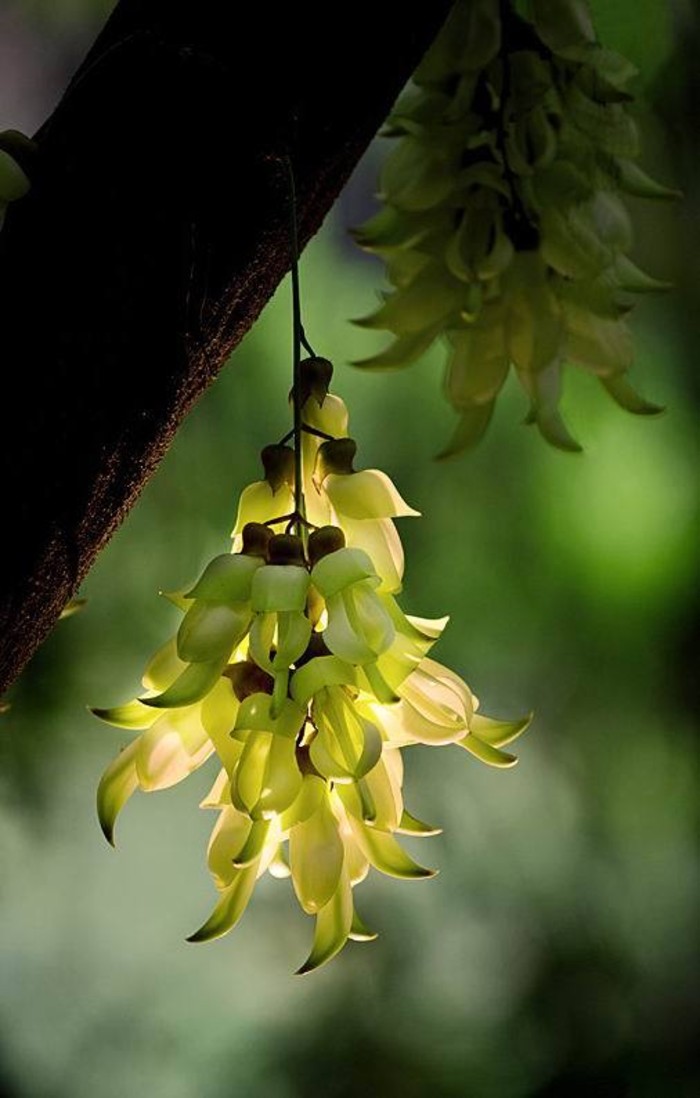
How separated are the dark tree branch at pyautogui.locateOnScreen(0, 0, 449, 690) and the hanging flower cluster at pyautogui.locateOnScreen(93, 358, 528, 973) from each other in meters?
0.03

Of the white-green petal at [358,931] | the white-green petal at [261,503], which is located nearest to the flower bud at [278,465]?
the white-green petal at [261,503]

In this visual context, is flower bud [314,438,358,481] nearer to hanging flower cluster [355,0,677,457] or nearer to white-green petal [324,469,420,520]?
white-green petal [324,469,420,520]

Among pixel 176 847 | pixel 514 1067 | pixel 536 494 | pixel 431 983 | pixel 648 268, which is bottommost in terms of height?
pixel 514 1067

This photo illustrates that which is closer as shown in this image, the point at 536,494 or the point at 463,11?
the point at 463,11

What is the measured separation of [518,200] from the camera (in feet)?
1.46

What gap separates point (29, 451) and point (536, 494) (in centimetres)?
160

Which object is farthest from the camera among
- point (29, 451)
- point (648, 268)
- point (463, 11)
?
point (648, 268)

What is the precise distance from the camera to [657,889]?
198 cm

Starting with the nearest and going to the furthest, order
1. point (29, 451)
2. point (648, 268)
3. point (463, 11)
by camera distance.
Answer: point (29, 451) → point (463, 11) → point (648, 268)

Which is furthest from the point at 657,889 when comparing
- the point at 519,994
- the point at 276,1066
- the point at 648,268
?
the point at 648,268

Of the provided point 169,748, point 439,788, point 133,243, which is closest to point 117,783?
point 169,748

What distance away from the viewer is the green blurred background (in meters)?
1.81

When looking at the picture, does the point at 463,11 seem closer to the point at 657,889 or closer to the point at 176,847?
the point at 176,847

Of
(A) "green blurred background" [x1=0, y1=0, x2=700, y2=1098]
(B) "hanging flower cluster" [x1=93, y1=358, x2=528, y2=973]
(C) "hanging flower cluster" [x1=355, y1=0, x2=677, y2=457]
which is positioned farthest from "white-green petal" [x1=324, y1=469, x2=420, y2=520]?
(A) "green blurred background" [x1=0, y1=0, x2=700, y2=1098]
